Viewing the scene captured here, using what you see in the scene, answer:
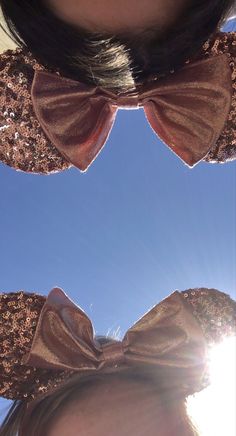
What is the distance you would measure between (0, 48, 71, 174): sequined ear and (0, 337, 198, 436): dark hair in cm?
32

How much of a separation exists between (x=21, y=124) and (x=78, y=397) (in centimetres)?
40

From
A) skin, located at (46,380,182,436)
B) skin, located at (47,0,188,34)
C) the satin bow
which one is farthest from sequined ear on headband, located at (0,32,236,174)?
skin, located at (46,380,182,436)

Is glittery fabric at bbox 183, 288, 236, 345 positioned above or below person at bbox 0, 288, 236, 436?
above

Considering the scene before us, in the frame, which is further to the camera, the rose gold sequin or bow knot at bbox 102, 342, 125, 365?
the rose gold sequin

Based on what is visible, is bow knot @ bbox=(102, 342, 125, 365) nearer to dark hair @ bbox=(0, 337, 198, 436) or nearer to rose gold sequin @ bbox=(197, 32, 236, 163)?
dark hair @ bbox=(0, 337, 198, 436)

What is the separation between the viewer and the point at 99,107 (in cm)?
104

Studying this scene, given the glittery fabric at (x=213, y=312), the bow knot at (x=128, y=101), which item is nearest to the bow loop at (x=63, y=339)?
the glittery fabric at (x=213, y=312)

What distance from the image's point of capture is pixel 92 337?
3.16ft

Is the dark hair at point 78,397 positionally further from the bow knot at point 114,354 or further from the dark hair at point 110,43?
the dark hair at point 110,43

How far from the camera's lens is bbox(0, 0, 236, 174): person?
966mm

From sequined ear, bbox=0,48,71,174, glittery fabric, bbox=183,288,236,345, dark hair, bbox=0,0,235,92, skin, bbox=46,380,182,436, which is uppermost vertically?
dark hair, bbox=0,0,235,92

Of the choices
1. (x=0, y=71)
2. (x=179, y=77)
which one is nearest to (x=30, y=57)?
(x=0, y=71)

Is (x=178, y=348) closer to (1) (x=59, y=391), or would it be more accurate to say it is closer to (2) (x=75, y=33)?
(1) (x=59, y=391)

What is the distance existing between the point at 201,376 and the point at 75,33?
1.58 ft
